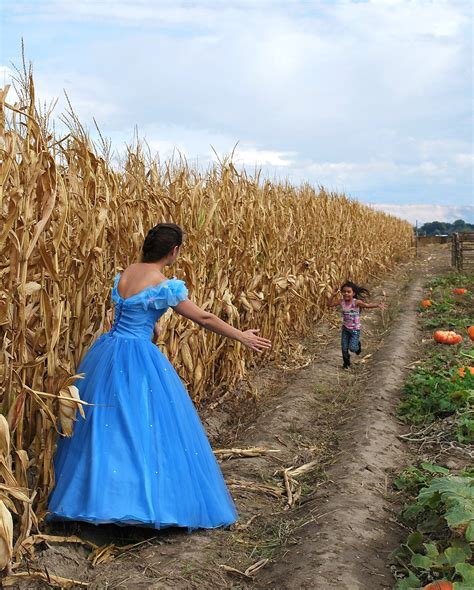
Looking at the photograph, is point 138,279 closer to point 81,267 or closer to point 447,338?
point 81,267

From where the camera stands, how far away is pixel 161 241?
3.89 m

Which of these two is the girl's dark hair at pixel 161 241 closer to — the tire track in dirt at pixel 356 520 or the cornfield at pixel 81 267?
the cornfield at pixel 81 267

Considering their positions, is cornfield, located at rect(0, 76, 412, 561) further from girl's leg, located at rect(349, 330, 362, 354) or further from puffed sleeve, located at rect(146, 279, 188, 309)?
girl's leg, located at rect(349, 330, 362, 354)

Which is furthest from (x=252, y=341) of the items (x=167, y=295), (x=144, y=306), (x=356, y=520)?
(x=356, y=520)

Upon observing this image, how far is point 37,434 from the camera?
142 inches

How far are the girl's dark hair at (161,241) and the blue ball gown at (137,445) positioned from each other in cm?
18

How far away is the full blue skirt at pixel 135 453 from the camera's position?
11.7 ft

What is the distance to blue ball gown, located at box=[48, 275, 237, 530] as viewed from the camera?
3566mm

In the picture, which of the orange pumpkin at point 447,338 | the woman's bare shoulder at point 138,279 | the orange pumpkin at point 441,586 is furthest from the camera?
the orange pumpkin at point 447,338

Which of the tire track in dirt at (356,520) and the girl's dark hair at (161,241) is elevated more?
the girl's dark hair at (161,241)

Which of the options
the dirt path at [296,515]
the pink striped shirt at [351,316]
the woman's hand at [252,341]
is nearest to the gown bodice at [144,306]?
the woman's hand at [252,341]

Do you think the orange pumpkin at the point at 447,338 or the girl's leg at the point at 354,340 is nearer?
the girl's leg at the point at 354,340

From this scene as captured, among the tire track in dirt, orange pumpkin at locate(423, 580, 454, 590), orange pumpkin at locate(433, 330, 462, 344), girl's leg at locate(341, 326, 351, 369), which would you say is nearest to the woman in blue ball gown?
the tire track in dirt

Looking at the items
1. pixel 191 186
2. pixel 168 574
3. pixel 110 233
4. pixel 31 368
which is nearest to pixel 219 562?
pixel 168 574
